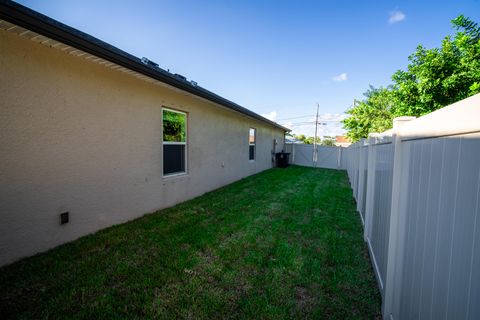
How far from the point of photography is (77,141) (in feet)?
11.0

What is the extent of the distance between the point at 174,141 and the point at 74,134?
8.11ft

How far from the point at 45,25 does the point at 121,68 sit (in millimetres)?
1386

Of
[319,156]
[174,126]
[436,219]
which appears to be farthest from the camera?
[319,156]

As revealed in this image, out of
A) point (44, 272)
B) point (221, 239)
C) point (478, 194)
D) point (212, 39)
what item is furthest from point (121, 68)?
point (212, 39)

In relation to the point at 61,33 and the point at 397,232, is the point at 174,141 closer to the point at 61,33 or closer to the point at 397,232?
the point at 61,33

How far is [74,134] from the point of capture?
3297 mm

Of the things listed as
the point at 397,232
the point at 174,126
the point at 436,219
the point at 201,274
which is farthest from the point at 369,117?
the point at 436,219

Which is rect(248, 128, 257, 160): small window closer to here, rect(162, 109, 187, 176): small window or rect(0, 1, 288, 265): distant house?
rect(162, 109, 187, 176): small window

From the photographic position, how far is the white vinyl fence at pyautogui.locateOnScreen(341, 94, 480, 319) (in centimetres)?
86

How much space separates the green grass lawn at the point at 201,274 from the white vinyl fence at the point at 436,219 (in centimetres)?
76

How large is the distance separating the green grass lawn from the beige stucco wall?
374 mm

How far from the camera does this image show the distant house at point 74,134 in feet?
8.65

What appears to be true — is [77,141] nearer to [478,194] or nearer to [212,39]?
[478,194]

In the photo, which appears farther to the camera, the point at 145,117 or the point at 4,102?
the point at 145,117
